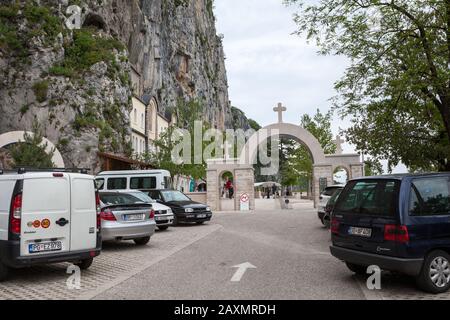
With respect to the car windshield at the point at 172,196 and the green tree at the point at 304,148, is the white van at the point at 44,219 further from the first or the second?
the green tree at the point at 304,148

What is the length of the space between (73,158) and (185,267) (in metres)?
26.2

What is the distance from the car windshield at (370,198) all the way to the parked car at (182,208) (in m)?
11.6

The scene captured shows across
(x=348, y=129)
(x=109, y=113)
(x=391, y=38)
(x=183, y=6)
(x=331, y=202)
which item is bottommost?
(x=331, y=202)

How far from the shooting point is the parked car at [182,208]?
1830cm

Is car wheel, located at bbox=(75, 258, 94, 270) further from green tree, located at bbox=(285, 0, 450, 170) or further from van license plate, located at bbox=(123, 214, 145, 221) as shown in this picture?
→ green tree, located at bbox=(285, 0, 450, 170)

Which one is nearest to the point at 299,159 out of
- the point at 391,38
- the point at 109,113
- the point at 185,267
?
the point at 109,113

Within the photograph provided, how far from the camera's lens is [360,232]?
662 centimetres

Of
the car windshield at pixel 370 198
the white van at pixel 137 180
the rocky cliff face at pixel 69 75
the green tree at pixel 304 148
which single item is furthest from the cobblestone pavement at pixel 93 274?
the green tree at pixel 304 148

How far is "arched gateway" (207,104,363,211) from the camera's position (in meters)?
29.0

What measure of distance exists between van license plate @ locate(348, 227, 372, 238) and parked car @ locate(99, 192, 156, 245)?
619cm

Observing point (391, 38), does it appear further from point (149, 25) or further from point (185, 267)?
point (149, 25)

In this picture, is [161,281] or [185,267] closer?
[161,281]

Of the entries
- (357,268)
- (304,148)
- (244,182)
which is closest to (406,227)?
(357,268)
